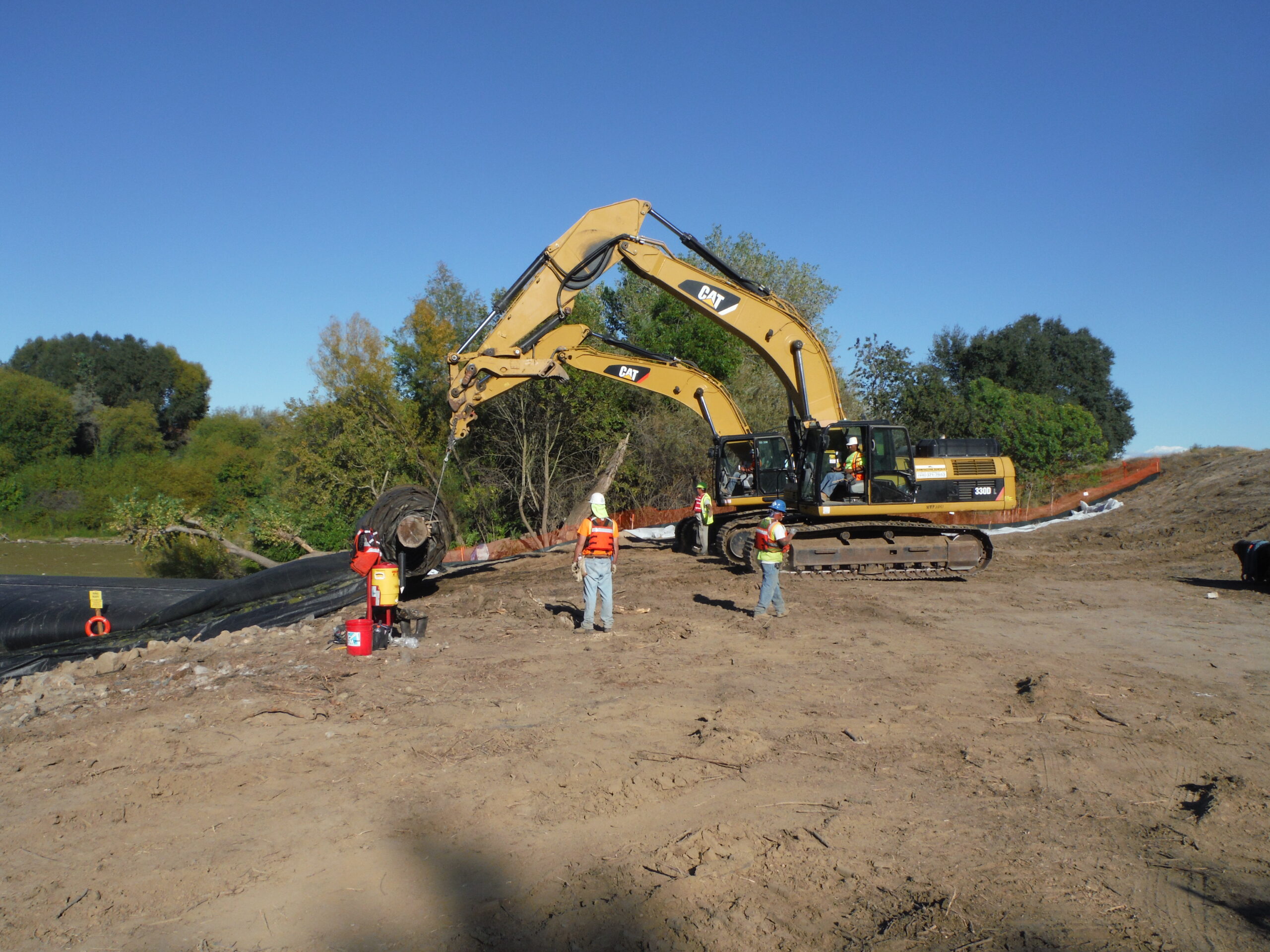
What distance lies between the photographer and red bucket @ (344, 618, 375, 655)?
26.2ft

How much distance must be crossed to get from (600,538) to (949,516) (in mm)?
17523

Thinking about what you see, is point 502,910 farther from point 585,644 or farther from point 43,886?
point 585,644

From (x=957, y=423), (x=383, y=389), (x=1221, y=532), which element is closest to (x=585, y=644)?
(x=1221, y=532)

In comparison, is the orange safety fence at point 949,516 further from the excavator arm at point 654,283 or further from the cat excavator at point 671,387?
the excavator arm at point 654,283

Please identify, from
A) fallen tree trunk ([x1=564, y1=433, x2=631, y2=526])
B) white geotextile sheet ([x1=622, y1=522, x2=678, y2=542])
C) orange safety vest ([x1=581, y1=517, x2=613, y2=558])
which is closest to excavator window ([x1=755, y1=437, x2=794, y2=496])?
white geotextile sheet ([x1=622, y1=522, x2=678, y2=542])

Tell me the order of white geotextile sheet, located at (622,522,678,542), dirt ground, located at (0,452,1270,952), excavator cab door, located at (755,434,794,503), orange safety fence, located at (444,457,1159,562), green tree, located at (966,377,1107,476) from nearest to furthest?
1. dirt ground, located at (0,452,1270,952)
2. excavator cab door, located at (755,434,794,503)
3. orange safety fence, located at (444,457,1159,562)
4. white geotextile sheet, located at (622,522,678,542)
5. green tree, located at (966,377,1107,476)

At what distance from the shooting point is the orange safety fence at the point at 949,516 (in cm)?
2048

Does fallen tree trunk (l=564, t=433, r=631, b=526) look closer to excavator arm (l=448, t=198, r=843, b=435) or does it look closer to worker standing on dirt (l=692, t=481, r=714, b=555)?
worker standing on dirt (l=692, t=481, r=714, b=555)

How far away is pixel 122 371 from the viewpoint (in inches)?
2382

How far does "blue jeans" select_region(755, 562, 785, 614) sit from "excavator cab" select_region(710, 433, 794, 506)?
4740mm

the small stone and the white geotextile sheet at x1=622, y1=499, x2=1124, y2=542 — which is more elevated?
the white geotextile sheet at x1=622, y1=499, x2=1124, y2=542

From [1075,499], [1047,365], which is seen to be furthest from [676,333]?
[1047,365]

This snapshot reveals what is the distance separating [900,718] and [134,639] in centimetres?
846

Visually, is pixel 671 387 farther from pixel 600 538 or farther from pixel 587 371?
pixel 600 538
